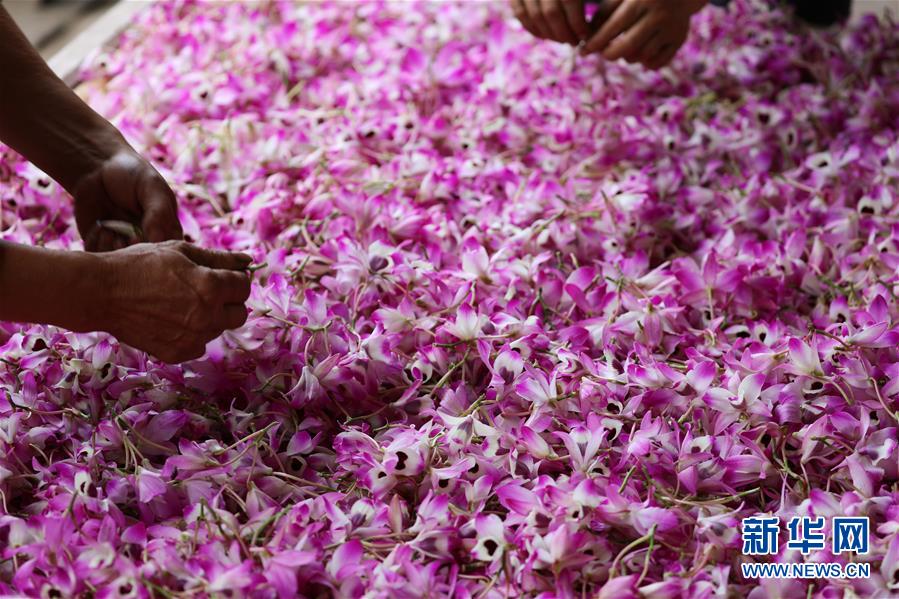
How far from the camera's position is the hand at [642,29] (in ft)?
4.40

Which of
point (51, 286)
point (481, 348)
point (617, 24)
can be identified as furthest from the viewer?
point (617, 24)

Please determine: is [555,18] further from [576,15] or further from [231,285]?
[231,285]

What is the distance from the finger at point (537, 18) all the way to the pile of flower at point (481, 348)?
122 mm

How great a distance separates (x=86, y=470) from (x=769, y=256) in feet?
2.63

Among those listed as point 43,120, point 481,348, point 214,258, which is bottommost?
point 481,348

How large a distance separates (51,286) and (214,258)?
15 cm

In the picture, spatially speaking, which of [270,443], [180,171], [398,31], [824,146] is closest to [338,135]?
[180,171]

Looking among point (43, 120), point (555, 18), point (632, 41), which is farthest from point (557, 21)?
point (43, 120)

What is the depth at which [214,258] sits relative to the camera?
0.89 m

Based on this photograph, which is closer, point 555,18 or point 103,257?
point 103,257

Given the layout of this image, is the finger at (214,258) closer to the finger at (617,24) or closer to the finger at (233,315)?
the finger at (233,315)

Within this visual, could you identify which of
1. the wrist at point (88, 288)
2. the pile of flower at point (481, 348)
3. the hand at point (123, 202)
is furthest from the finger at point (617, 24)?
the wrist at point (88, 288)

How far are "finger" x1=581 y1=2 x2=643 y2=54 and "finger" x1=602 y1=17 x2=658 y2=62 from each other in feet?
0.03

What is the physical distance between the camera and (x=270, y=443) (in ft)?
2.98
